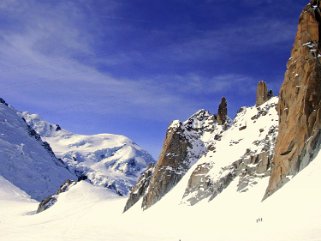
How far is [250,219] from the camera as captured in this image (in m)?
53.7

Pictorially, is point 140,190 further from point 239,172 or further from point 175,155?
point 239,172

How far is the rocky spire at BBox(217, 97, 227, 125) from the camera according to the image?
112 meters

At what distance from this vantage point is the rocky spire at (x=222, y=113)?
112m

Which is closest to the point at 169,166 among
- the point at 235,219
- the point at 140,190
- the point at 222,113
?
the point at 140,190

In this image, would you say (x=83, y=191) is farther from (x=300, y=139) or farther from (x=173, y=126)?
(x=300, y=139)

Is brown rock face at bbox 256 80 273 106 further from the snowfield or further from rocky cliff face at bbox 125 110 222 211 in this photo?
the snowfield

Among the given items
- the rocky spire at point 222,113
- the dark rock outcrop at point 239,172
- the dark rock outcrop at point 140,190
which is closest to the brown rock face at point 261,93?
the dark rock outcrop at point 239,172

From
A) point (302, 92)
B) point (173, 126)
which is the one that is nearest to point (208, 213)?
point (302, 92)

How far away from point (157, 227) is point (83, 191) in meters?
89.7

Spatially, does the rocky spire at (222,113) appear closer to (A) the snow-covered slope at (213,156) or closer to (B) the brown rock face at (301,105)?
(A) the snow-covered slope at (213,156)

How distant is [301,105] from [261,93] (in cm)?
3291

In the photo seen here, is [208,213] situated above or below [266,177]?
below

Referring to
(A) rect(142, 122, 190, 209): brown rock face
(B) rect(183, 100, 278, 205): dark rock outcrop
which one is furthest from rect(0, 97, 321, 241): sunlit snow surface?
(A) rect(142, 122, 190, 209): brown rock face

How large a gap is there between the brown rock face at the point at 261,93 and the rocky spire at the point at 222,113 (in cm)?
1817
